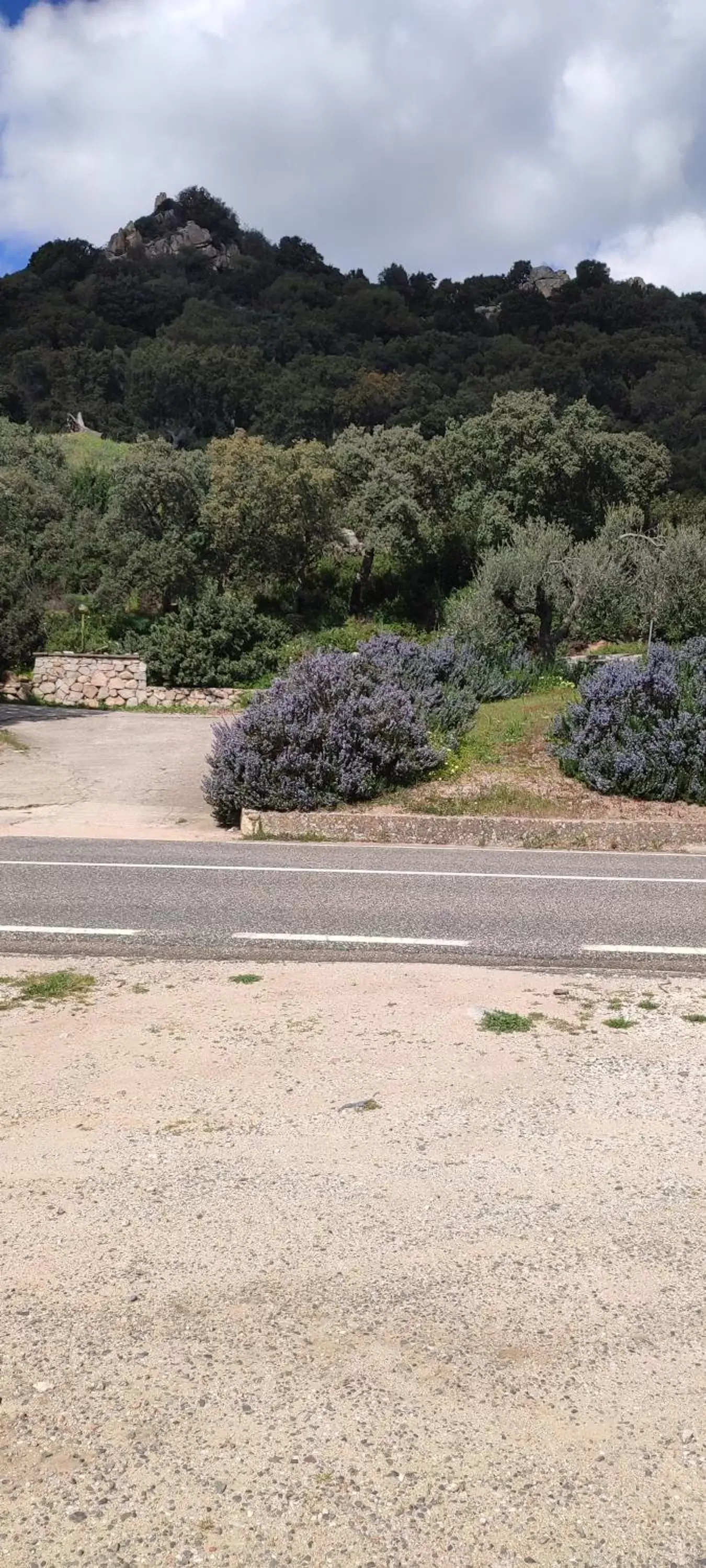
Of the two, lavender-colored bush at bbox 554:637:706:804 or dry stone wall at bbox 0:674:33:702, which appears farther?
dry stone wall at bbox 0:674:33:702

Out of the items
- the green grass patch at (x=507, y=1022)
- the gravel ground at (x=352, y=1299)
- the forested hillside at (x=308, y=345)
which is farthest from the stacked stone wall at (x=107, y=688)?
the forested hillside at (x=308, y=345)

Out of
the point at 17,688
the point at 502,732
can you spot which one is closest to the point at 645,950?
the point at 502,732

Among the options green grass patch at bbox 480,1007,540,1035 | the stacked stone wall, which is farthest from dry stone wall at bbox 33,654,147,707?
green grass patch at bbox 480,1007,540,1035

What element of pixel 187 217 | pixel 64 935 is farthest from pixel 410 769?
pixel 187 217

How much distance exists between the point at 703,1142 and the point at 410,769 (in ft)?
30.6

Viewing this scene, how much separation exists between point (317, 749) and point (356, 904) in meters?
5.08

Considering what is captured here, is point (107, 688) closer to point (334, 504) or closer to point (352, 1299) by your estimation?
point (334, 504)

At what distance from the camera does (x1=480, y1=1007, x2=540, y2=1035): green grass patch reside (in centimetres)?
509

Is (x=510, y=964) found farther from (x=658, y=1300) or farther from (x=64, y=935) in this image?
(x=658, y=1300)

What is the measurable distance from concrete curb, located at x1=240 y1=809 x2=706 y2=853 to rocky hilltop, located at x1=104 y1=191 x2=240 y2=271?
14768 centimetres

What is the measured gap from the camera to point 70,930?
7191 mm

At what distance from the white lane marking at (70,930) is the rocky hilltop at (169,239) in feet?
498

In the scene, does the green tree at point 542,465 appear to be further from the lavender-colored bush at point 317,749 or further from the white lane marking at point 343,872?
the white lane marking at point 343,872

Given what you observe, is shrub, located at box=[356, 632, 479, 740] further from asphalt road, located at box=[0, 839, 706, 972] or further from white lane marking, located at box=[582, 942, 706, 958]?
white lane marking, located at box=[582, 942, 706, 958]
